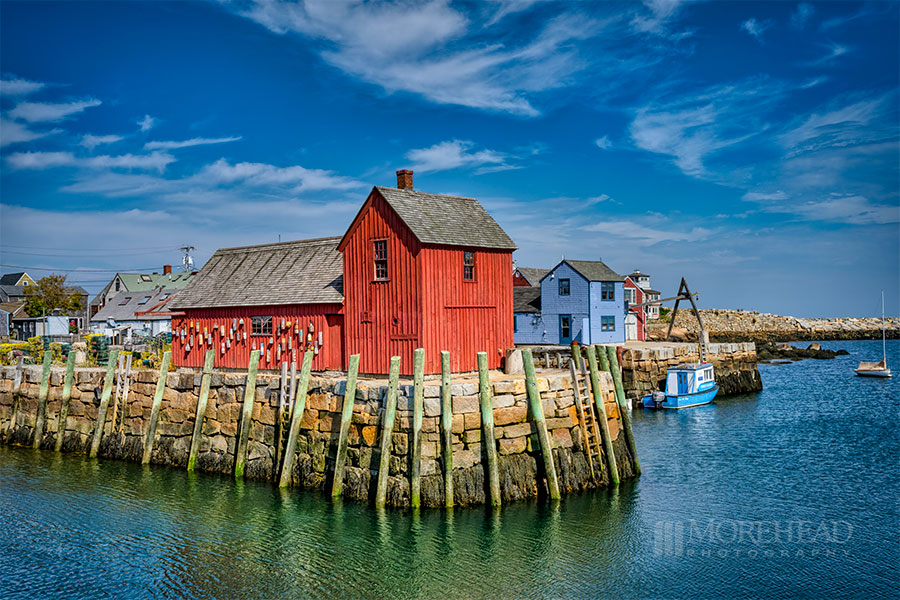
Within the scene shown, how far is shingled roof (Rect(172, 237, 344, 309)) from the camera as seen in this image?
2728 cm

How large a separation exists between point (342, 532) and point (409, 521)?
1.54m

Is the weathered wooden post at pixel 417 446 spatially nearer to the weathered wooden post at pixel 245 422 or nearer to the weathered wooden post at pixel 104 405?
the weathered wooden post at pixel 245 422

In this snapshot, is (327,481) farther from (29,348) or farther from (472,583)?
(29,348)

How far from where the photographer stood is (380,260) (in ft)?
79.7

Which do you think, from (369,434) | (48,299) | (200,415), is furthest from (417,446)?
(48,299)

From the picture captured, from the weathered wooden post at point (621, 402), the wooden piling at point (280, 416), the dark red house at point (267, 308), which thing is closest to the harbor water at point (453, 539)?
the wooden piling at point (280, 416)

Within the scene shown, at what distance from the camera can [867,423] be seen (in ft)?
108

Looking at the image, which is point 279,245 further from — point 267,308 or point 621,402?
point 621,402

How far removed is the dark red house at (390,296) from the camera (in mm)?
23422

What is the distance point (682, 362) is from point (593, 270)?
11.7 meters

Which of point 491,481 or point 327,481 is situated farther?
point 327,481

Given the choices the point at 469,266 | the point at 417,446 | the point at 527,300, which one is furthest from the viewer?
the point at 527,300


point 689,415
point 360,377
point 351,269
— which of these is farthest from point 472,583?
point 689,415

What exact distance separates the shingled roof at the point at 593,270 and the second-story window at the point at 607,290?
1.84 ft
